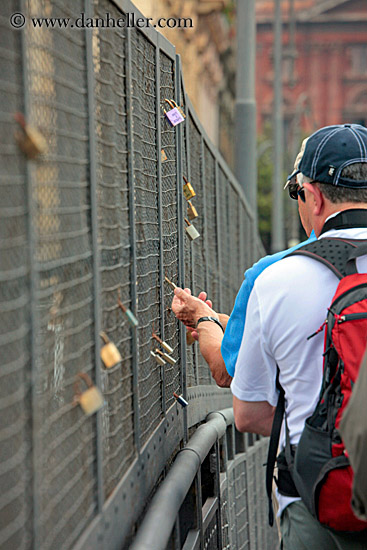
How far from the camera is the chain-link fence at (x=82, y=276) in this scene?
1867 mm

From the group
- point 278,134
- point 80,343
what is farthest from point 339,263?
point 278,134

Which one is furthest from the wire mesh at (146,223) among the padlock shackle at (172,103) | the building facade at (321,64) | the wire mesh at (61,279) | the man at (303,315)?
the building facade at (321,64)

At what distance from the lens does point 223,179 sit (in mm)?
6754

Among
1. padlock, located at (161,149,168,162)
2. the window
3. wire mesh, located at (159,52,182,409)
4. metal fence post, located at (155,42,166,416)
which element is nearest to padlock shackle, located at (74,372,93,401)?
metal fence post, located at (155,42,166,416)

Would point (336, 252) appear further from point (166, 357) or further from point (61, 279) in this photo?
point (166, 357)

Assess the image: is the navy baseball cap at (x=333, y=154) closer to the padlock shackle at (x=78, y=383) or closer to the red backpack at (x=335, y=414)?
the red backpack at (x=335, y=414)

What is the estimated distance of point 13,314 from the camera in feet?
6.10

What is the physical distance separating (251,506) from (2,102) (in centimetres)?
422

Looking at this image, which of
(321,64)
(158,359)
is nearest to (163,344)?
(158,359)

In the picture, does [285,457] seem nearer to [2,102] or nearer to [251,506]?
[2,102]

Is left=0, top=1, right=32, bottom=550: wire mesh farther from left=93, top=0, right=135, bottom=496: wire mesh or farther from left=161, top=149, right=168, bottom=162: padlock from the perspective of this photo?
left=161, top=149, right=168, bottom=162: padlock

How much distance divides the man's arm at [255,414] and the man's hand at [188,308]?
33.3 inches

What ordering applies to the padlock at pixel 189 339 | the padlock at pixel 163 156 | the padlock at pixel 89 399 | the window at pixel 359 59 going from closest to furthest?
the padlock at pixel 89 399, the padlock at pixel 163 156, the padlock at pixel 189 339, the window at pixel 359 59

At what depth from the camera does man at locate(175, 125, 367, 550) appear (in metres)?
2.70
